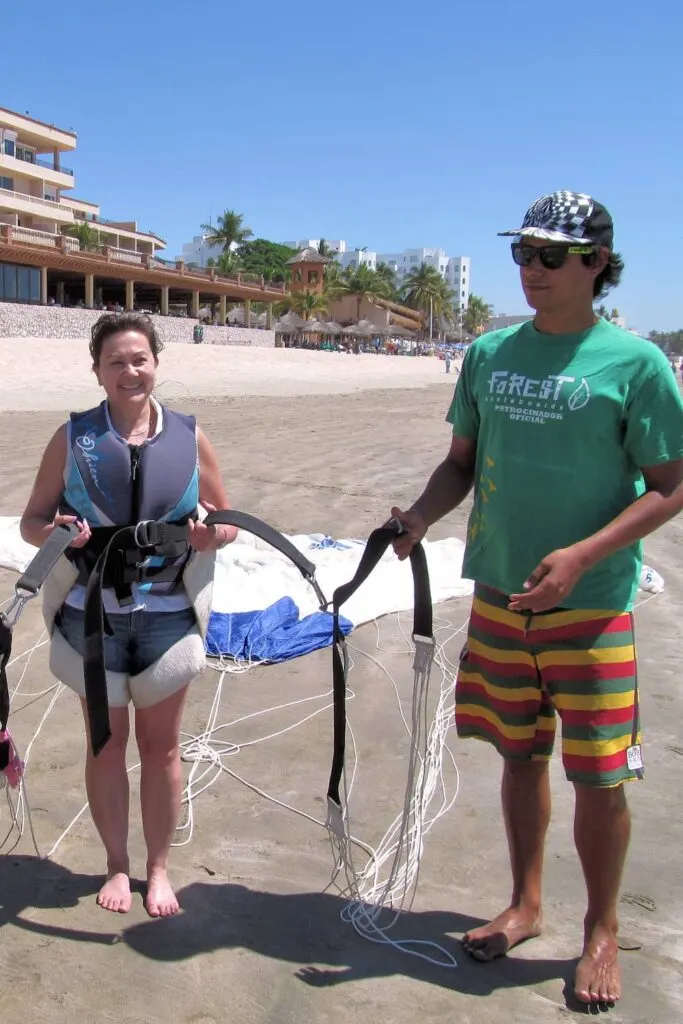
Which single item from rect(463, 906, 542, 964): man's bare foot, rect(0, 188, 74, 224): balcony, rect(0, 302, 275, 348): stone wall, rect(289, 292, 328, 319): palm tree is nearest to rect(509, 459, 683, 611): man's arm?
rect(463, 906, 542, 964): man's bare foot

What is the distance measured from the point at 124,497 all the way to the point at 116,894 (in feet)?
4.30

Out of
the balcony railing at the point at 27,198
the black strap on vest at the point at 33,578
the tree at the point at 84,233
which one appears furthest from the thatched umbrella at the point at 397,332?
the black strap on vest at the point at 33,578

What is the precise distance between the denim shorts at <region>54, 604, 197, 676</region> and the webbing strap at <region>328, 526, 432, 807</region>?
1.72 ft

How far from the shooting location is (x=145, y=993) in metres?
2.46

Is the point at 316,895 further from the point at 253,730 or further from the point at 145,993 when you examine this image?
the point at 253,730

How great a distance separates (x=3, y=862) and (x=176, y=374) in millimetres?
28041

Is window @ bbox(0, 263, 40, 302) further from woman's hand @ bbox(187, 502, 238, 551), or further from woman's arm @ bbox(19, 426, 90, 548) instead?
woman's hand @ bbox(187, 502, 238, 551)

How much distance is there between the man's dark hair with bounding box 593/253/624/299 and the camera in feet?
8.12

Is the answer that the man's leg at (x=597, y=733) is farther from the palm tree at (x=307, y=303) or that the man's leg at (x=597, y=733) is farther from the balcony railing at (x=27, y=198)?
A: the palm tree at (x=307, y=303)

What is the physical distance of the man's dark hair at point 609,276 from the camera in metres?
2.47

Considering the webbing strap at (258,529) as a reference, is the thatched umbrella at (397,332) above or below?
above

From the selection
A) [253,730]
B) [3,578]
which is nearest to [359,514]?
[3,578]

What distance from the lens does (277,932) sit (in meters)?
2.77

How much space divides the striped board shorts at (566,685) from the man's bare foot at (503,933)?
1.79 feet
